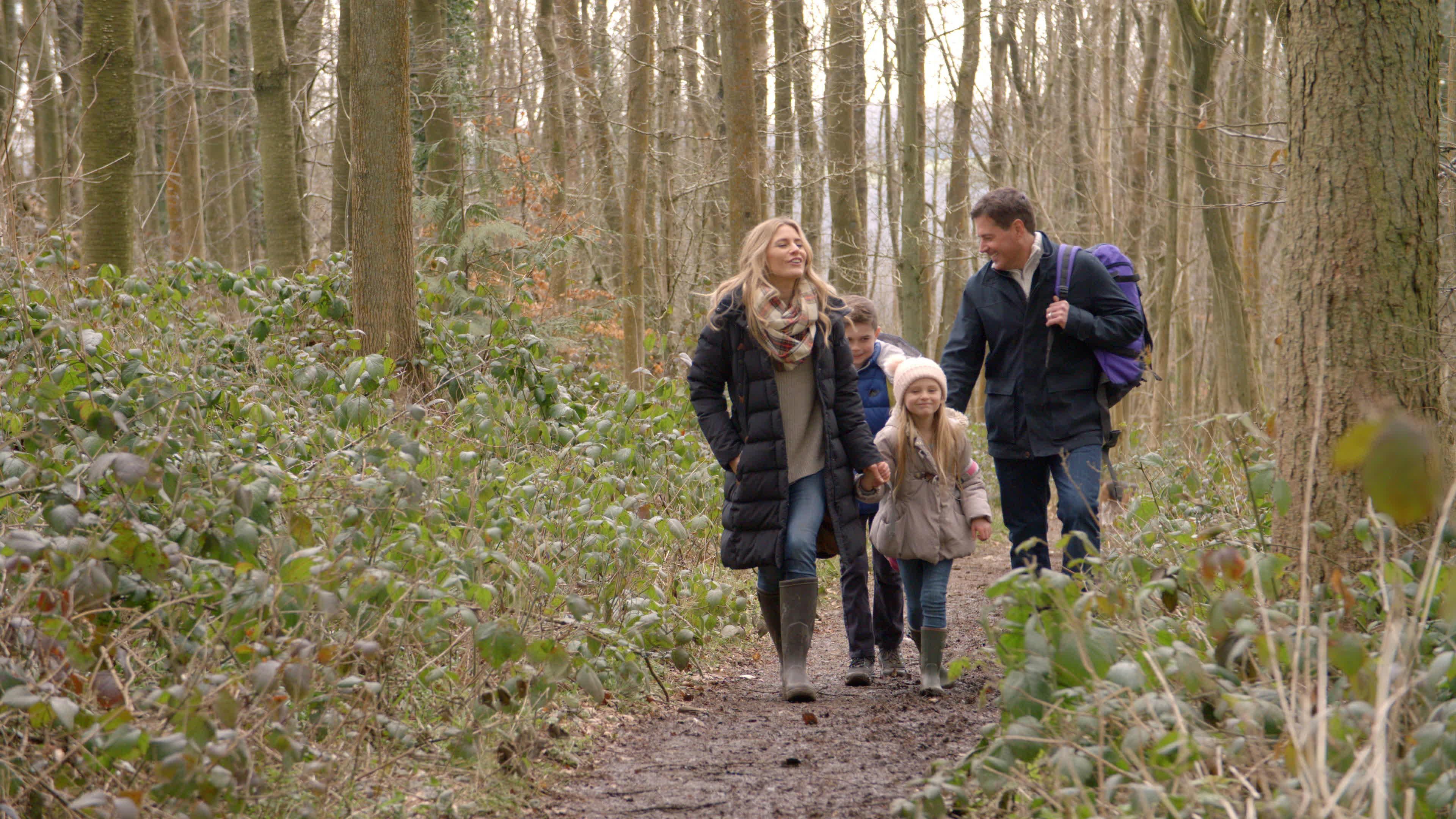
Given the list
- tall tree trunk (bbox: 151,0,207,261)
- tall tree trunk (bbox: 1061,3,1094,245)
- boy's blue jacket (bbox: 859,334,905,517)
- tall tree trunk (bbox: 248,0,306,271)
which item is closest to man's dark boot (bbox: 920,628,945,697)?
boy's blue jacket (bbox: 859,334,905,517)

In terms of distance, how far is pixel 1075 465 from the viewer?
563cm

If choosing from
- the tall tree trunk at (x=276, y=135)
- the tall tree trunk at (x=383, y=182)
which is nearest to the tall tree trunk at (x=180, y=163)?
the tall tree trunk at (x=276, y=135)

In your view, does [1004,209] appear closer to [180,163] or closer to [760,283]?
[760,283]

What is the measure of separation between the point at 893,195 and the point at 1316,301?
23185 millimetres

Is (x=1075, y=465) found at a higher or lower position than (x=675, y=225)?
lower

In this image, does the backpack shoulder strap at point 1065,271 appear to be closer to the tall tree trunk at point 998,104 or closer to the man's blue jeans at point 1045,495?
the man's blue jeans at point 1045,495

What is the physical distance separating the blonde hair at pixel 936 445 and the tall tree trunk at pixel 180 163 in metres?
13.3

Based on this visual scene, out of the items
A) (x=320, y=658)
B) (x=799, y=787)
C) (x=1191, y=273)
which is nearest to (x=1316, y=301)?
(x=799, y=787)

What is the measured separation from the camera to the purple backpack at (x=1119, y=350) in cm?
564

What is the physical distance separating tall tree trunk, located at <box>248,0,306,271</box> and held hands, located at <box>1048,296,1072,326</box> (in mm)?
8865

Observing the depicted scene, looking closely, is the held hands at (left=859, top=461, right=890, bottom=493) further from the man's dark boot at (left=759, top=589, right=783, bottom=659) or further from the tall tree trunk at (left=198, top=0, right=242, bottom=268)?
the tall tree trunk at (left=198, top=0, right=242, bottom=268)

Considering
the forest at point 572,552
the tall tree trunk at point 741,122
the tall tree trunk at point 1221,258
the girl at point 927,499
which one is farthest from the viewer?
the tall tree trunk at point 1221,258

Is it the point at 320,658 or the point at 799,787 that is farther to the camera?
the point at 799,787

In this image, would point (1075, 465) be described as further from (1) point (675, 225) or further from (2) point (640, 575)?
(1) point (675, 225)
